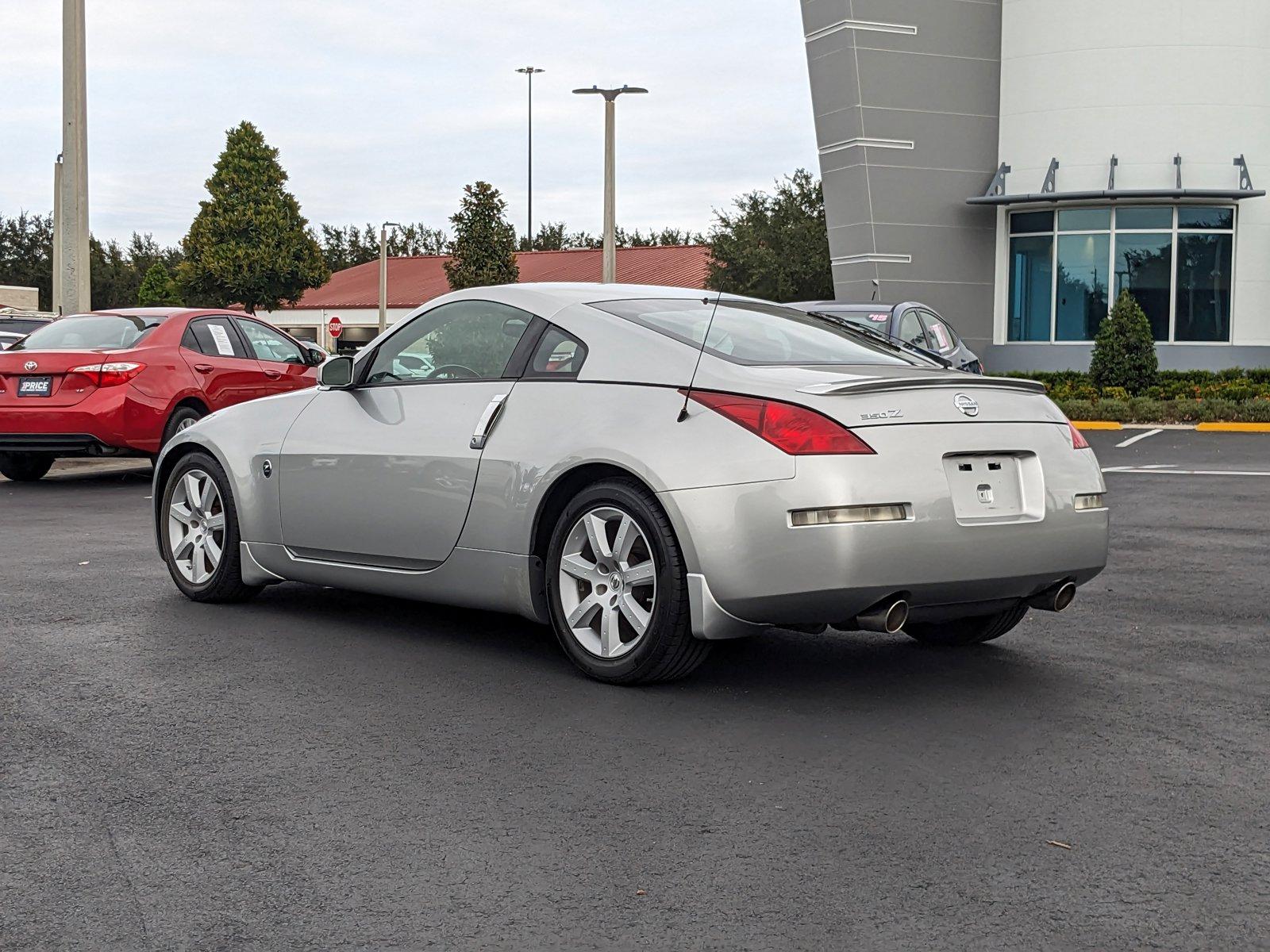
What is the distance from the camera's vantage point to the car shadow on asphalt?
18.3 feet

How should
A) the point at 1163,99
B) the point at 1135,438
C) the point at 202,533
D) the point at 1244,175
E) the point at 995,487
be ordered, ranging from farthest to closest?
the point at 1163,99
the point at 1244,175
the point at 1135,438
the point at 202,533
the point at 995,487

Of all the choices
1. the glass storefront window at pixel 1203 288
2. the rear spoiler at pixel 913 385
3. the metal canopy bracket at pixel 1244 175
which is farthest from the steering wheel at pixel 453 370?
the glass storefront window at pixel 1203 288

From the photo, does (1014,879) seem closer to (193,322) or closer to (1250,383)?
(193,322)

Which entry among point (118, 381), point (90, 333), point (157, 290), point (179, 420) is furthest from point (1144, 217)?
point (157, 290)

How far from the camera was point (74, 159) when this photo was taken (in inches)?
719

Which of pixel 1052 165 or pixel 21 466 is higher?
→ pixel 1052 165

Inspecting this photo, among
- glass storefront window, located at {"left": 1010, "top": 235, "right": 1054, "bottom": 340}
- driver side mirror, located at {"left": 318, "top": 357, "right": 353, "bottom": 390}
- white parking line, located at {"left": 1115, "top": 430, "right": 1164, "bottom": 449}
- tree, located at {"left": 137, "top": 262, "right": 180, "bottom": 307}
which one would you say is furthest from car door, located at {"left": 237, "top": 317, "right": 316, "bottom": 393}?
Answer: tree, located at {"left": 137, "top": 262, "right": 180, "bottom": 307}

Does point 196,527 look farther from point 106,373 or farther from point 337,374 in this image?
point 106,373

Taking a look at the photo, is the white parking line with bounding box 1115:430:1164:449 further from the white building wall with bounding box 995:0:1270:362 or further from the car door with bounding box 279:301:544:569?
the car door with bounding box 279:301:544:569

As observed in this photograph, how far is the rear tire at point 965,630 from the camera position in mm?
6215

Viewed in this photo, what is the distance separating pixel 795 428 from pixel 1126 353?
22.1m

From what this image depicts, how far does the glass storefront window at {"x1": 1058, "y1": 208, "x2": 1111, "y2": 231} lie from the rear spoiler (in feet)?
83.3

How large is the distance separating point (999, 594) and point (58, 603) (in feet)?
14.3

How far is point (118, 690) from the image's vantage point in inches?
215
